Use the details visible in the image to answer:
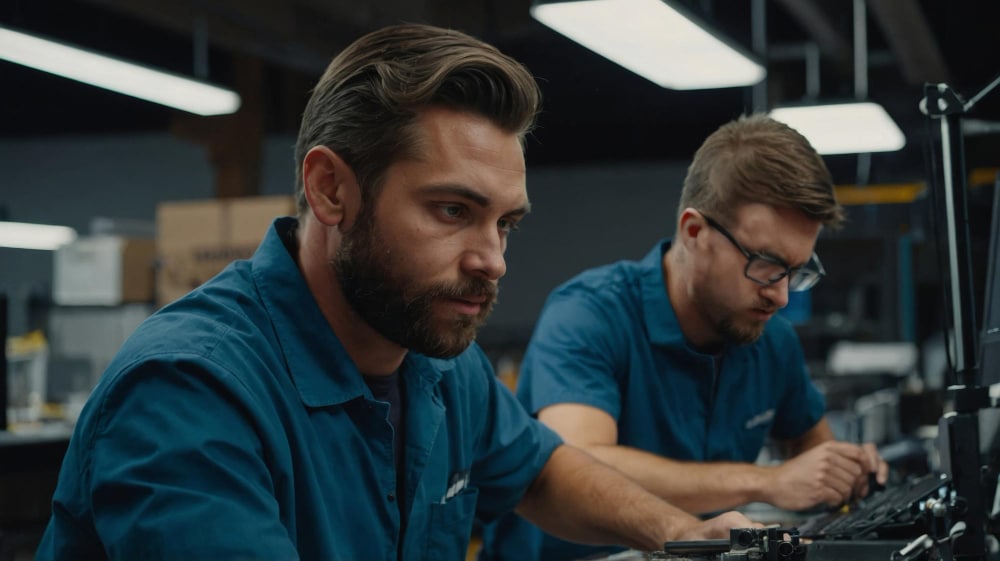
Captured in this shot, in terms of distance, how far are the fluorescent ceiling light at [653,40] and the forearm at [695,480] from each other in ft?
4.05

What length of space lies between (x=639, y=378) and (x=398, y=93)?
0.90 meters

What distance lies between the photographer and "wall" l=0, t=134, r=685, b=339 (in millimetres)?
9750

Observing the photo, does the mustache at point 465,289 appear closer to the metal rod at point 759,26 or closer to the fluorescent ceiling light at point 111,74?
the fluorescent ceiling light at point 111,74

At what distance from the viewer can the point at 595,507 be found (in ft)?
5.17

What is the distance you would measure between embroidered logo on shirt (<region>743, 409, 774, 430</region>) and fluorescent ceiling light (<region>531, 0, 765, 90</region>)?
1.10m

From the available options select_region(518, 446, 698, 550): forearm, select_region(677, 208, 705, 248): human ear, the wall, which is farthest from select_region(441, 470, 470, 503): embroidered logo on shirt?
the wall

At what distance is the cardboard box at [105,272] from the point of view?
6.35 m

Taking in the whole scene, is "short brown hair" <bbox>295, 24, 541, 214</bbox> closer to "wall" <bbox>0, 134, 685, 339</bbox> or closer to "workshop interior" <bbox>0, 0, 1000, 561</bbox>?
"workshop interior" <bbox>0, 0, 1000, 561</bbox>

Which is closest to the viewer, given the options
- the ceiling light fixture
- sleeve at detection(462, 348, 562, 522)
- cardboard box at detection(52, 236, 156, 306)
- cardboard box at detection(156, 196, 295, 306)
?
sleeve at detection(462, 348, 562, 522)

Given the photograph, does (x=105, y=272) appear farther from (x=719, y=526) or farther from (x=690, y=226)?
(x=719, y=526)

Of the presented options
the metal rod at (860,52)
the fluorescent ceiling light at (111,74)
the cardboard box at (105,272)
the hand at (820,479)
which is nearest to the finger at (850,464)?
the hand at (820,479)

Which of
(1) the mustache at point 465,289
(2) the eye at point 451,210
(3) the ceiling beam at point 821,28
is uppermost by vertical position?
(3) the ceiling beam at point 821,28

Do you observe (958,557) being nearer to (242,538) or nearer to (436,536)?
(436,536)

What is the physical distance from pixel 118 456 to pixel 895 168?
6349 mm
